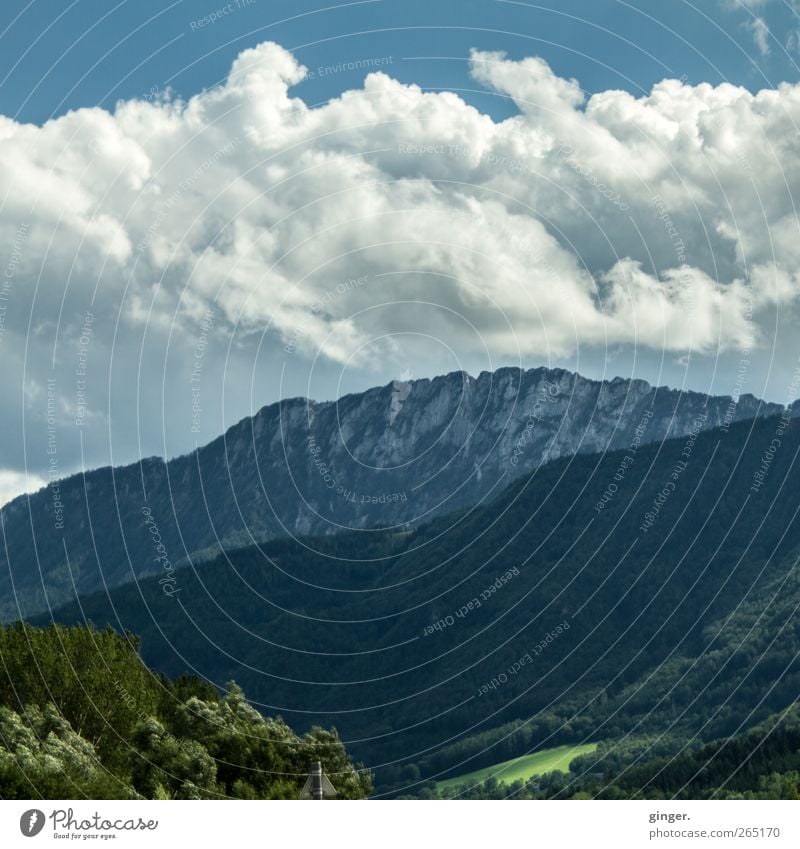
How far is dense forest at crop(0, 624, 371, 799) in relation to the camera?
47181mm

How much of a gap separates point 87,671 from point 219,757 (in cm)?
1230

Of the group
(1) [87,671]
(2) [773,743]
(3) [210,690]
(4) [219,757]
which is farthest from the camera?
(2) [773,743]

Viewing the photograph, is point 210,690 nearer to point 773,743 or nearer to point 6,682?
point 6,682

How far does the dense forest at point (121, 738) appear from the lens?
155 feet

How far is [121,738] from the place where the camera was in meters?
60.3

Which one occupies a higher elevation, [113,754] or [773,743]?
[113,754]
